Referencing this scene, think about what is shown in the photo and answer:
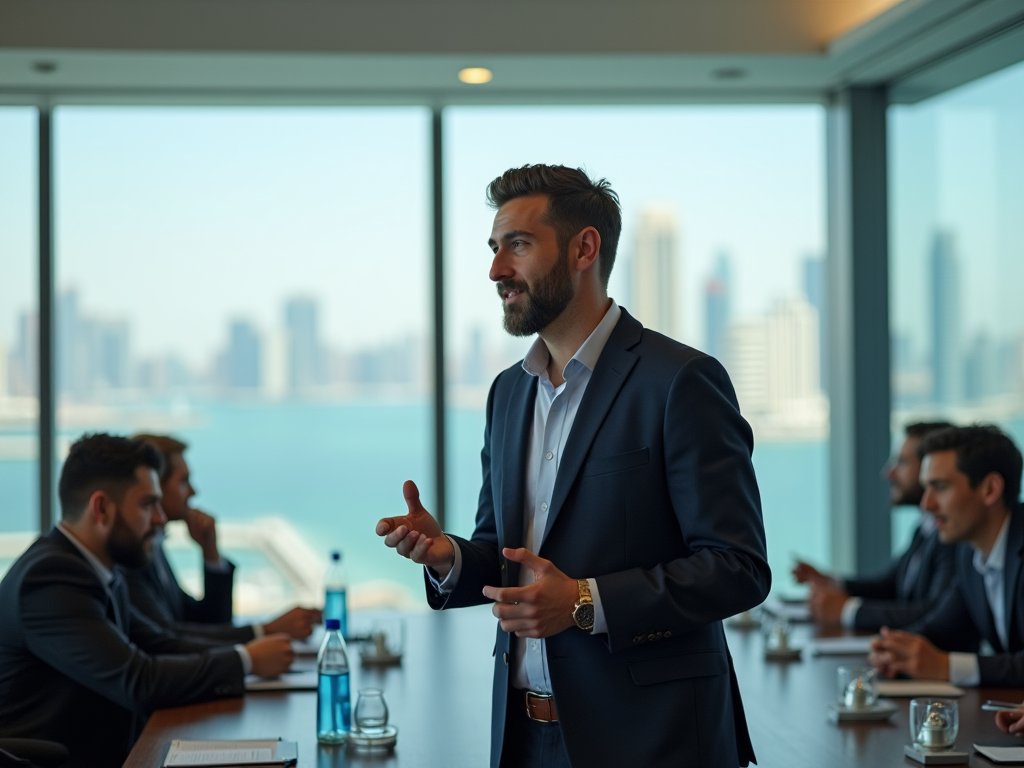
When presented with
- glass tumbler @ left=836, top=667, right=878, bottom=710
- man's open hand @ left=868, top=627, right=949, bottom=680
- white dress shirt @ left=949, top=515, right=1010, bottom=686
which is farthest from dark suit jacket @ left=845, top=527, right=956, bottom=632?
glass tumbler @ left=836, top=667, right=878, bottom=710

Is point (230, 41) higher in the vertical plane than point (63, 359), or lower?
higher

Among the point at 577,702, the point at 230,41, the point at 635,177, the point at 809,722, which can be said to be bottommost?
the point at 809,722

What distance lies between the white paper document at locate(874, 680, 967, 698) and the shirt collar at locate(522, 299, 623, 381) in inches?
53.8

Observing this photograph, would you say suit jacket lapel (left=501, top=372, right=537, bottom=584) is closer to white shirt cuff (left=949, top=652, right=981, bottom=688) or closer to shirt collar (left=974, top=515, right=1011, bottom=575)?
white shirt cuff (left=949, top=652, right=981, bottom=688)

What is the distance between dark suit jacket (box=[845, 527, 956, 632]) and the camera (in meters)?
3.93

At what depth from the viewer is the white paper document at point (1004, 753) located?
7.40ft

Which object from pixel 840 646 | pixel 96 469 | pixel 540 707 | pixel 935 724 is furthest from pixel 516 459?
pixel 840 646

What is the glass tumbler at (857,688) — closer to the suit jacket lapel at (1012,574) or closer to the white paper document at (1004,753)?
the white paper document at (1004,753)

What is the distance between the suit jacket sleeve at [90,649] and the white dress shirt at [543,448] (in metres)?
1.07

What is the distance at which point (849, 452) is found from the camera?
5.65 meters

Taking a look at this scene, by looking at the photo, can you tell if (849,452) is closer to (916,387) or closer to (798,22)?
(916,387)

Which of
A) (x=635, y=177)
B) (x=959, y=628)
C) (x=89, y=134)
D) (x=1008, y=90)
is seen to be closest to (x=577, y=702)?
(x=959, y=628)

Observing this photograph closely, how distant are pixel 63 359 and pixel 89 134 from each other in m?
1.15

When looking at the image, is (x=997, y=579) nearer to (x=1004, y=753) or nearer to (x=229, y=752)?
(x=1004, y=753)
